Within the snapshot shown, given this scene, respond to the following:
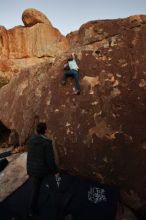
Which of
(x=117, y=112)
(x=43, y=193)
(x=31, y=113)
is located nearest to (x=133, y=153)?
(x=117, y=112)

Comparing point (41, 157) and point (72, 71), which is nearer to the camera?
point (41, 157)

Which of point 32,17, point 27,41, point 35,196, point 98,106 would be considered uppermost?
point 32,17

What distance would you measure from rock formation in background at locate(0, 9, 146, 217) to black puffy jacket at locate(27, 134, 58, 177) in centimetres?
166

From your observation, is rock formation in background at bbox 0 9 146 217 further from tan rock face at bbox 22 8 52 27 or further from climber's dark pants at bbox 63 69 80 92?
tan rock face at bbox 22 8 52 27

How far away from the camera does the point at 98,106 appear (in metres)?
6.89

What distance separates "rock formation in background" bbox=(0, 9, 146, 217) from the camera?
6.05 metres

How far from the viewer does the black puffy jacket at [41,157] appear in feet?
15.6

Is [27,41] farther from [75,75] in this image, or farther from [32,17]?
[75,75]

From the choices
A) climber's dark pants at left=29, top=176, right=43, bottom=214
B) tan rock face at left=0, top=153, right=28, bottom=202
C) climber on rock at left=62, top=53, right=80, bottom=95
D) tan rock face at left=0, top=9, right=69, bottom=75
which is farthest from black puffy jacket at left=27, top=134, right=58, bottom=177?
tan rock face at left=0, top=9, right=69, bottom=75

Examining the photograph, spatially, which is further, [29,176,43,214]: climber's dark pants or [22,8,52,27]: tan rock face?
[22,8,52,27]: tan rock face

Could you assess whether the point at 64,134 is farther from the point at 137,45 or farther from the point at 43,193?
the point at 137,45

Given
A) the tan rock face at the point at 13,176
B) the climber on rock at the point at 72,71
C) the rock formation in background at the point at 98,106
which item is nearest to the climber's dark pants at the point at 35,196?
the tan rock face at the point at 13,176

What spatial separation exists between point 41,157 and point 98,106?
2598 millimetres

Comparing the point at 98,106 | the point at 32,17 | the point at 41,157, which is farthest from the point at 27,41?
the point at 41,157
